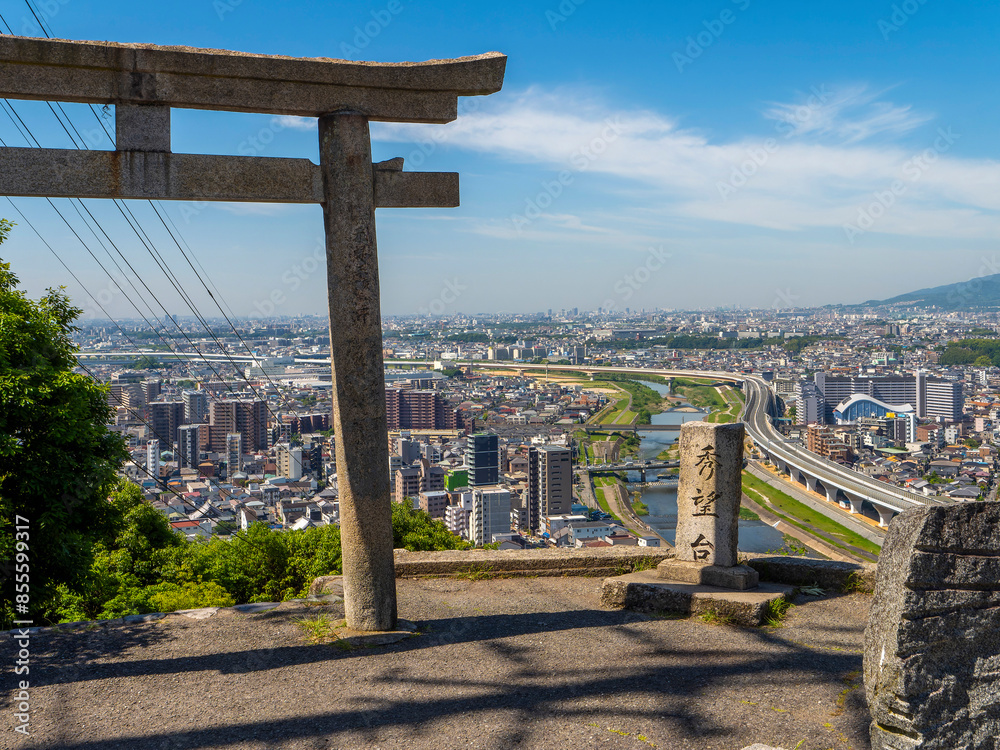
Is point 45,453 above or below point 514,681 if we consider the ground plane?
above

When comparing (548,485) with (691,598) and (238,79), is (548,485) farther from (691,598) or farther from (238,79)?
(238,79)

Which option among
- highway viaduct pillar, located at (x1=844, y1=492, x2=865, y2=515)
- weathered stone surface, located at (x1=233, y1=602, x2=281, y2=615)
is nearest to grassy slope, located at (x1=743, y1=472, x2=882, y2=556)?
highway viaduct pillar, located at (x1=844, y1=492, x2=865, y2=515)

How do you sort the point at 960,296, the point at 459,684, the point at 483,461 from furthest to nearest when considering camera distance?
the point at 960,296
the point at 483,461
the point at 459,684

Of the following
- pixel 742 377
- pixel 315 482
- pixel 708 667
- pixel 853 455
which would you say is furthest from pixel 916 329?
pixel 708 667

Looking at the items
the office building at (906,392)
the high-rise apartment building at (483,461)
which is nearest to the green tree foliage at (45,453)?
the high-rise apartment building at (483,461)

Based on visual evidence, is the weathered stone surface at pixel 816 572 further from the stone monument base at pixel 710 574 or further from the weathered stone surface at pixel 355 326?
the weathered stone surface at pixel 355 326

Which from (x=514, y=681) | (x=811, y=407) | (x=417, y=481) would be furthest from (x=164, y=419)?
(x=811, y=407)

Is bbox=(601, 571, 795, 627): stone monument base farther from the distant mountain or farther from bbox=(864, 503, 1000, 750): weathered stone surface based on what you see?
the distant mountain
